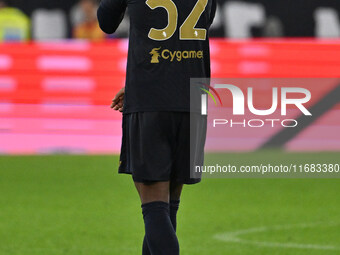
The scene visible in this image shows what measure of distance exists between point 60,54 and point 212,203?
16.8ft

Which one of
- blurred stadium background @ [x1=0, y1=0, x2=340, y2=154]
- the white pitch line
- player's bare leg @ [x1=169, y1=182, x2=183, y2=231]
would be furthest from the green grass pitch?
player's bare leg @ [x1=169, y1=182, x2=183, y2=231]

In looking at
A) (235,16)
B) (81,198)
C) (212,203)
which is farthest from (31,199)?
(235,16)

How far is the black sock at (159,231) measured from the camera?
17.6 feet

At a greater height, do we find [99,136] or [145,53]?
Answer: [145,53]

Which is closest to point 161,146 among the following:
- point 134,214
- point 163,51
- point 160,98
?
point 160,98

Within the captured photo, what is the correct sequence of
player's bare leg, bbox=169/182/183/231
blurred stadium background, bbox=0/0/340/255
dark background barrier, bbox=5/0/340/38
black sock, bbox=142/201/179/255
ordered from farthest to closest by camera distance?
dark background barrier, bbox=5/0/340/38
blurred stadium background, bbox=0/0/340/255
player's bare leg, bbox=169/182/183/231
black sock, bbox=142/201/179/255

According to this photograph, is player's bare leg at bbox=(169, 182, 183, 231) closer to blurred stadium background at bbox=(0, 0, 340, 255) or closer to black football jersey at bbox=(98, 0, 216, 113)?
black football jersey at bbox=(98, 0, 216, 113)

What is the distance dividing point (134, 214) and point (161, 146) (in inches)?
161

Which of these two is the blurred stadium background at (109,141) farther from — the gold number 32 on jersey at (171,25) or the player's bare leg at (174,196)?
the gold number 32 on jersey at (171,25)

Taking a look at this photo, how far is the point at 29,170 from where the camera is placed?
12.6m

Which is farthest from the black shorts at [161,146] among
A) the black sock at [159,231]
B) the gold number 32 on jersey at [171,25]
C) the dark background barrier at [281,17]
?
the dark background barrier at [281,17]

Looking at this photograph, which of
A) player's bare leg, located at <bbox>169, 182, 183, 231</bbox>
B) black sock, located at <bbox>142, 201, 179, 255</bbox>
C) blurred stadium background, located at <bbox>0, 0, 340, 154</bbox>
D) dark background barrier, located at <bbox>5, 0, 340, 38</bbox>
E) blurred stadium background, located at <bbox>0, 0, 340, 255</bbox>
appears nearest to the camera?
black sock, located at <bbox>142, 201, 179, 255</bbox>

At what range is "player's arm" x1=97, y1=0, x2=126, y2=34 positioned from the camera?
5.45 meters

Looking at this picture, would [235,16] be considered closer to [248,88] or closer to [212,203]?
[248,88]
